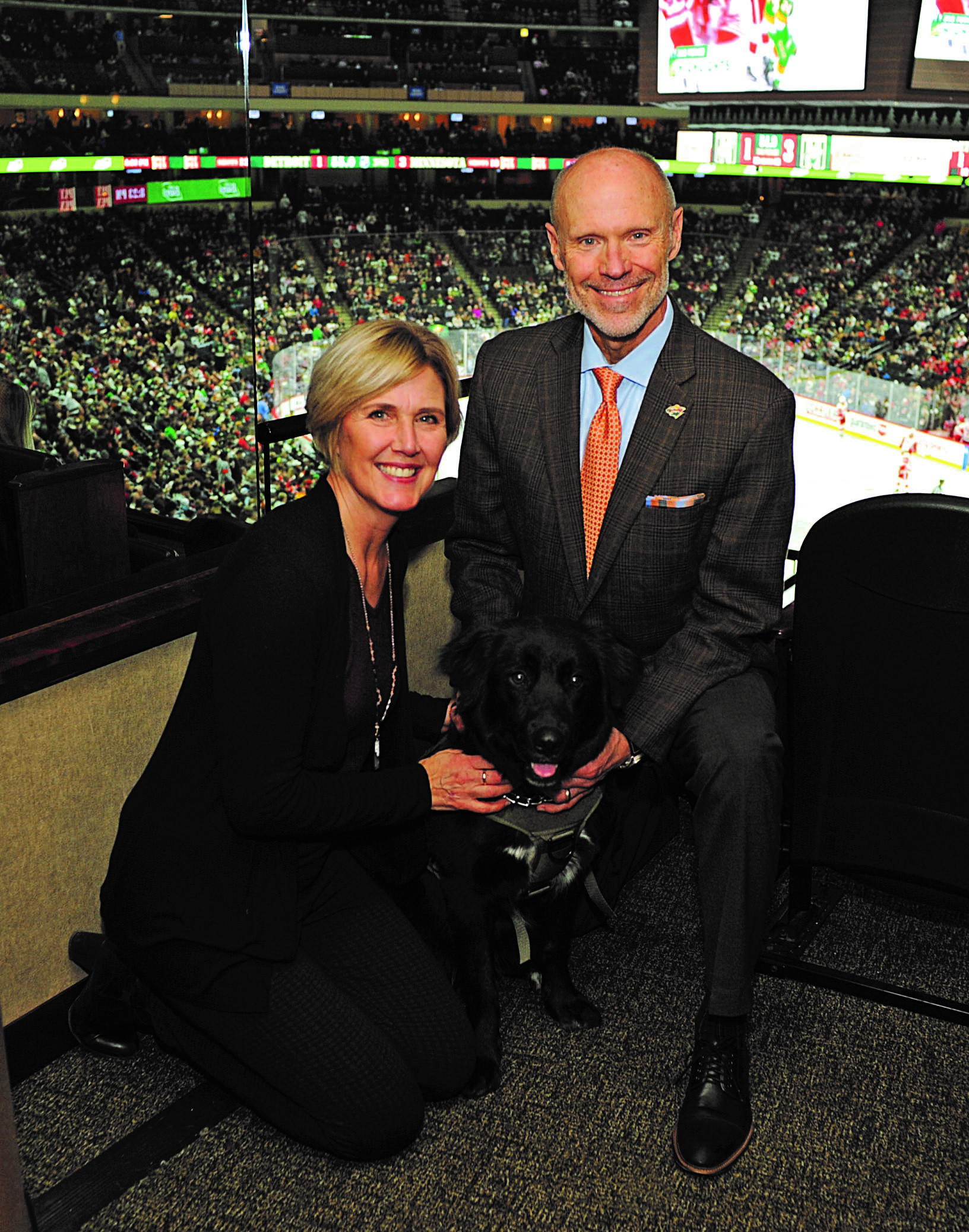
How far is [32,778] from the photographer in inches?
71.0

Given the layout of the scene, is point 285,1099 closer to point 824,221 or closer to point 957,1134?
point 957,1134

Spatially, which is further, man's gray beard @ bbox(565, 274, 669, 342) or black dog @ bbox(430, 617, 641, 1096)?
man's gray beard @ bbox(565, 274, 669, 342)

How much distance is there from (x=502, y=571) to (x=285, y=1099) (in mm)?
1017

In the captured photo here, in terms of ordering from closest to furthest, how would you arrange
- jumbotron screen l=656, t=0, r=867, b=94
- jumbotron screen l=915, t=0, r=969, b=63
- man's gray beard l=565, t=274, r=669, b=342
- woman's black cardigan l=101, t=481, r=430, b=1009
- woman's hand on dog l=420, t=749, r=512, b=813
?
woman's black cardigan l=101, t=481, r=430, b=1009, woman's hand on dog l=420, t=749, r=512, b=813, man's gray beard l=565, t=274, r=669, b=342, jumbotron screen l=915, t=0, r=969, b=63, jumbotron screen l=656, t=0, r=867, b=94

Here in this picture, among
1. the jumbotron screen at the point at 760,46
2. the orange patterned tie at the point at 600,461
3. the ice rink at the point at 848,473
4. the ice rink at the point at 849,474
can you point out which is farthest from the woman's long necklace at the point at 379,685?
the jumbotron screen at the point at 760,46

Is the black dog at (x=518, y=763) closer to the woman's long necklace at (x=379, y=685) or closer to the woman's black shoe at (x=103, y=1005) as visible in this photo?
the woman's long necklace at (x=379, y=685)

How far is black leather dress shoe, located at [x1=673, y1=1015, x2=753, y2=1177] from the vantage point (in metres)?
1.64

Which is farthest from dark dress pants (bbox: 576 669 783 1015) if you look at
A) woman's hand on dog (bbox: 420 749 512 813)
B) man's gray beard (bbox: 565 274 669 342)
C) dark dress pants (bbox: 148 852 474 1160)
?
man's gray beard (bbox: 565 274 669 342)

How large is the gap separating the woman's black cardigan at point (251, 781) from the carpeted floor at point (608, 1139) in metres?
0.27

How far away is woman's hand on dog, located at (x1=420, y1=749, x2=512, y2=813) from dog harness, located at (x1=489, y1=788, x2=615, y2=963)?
0.03 m


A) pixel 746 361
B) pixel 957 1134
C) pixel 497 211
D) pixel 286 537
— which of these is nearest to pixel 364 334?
pixel 286 537

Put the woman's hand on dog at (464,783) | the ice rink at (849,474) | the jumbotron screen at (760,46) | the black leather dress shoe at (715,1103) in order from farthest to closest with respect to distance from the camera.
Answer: the ice rink at (849,474)
the jumbotron screen at (760,46)
the woman's hand on dog at (464,783)
the black leather dress shoe at (715,1103)

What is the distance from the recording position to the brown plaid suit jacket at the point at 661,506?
1.93 meters

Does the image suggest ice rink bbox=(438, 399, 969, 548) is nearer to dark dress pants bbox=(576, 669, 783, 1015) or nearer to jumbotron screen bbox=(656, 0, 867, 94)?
jumbotron screen bbox=(656, 0, 867, 94)
